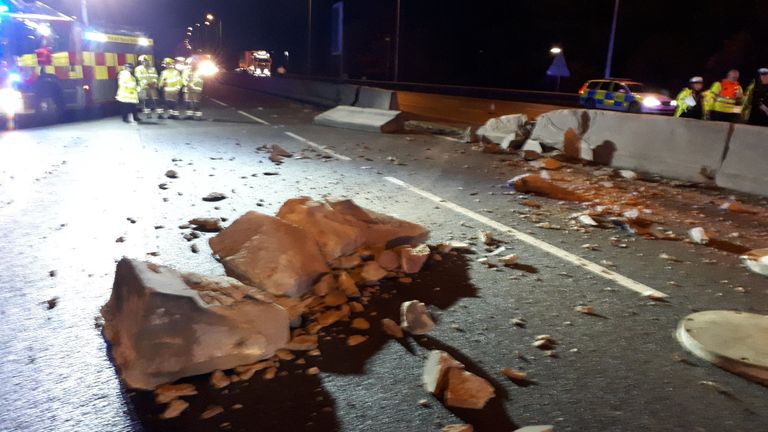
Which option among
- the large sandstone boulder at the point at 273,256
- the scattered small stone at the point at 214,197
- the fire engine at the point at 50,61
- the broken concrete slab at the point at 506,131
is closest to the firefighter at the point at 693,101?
the broken concrete slab at the point at 506,131

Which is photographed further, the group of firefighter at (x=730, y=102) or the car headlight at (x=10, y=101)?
the car headlight at (x=10, y=101)

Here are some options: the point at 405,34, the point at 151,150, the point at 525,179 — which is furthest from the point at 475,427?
the point at 405,34

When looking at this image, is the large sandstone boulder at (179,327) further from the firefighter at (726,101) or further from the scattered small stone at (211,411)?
the firefighter at (726,101)

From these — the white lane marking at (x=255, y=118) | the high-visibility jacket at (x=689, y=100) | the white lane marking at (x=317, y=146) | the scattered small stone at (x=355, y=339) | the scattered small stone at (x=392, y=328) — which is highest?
the high-visibility jacket at (x=689, y=100)

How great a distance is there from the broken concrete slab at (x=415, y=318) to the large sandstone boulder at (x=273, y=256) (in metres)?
0.75

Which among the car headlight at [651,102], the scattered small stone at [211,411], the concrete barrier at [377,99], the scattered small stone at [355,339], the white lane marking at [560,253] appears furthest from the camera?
the car headlight at [651,102]

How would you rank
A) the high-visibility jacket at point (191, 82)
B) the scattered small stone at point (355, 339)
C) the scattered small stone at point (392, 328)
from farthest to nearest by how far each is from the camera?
the high-visibility jacket at point (191, 82), the scattered small stone at point (392, 328), the scattered small stone at point (355, 339)

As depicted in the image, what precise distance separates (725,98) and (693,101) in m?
0.57

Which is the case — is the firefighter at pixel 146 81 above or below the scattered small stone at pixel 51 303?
above

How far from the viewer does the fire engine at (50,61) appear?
13.9 metres

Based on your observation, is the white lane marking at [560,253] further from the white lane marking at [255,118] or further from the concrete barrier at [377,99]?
the concrete barrier at [377,99]

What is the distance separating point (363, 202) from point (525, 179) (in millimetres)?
2410

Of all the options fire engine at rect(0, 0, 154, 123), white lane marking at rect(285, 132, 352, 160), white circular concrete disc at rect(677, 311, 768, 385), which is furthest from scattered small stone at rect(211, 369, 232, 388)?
fire engine at rect(0, 0, 154, 123)

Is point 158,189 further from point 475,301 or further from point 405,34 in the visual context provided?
point 405,34
